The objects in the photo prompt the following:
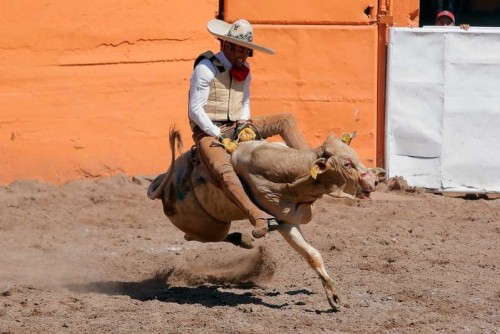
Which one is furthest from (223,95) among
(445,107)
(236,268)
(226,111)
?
(445,107)

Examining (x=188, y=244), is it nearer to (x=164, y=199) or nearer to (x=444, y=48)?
(x=164, y=199)

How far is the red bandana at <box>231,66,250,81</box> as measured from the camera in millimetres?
7973

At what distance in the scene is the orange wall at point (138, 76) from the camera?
446 inches

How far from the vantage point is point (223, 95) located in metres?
8.02

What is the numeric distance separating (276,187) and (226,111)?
78cm

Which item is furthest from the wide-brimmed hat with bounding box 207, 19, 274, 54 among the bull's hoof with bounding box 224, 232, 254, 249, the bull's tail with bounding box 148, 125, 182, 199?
the bull's hoof with bounding box 224, 232, 254, 249

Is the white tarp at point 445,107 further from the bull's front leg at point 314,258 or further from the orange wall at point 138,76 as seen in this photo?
the bull's front leg at point 314,258

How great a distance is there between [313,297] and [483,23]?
31.7ft

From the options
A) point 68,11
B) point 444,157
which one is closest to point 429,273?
point 444,157

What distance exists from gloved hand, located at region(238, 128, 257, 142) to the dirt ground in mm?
1093

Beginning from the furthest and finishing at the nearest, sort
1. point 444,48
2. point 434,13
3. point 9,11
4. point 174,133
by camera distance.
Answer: point 434,13
point 444,48
point 9,11
point 174,133

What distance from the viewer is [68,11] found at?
11469mm

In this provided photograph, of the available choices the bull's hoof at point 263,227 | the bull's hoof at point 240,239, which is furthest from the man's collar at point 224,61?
the bull's hoof at point 240,239

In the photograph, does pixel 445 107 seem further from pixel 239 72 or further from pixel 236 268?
pixel 239 72
